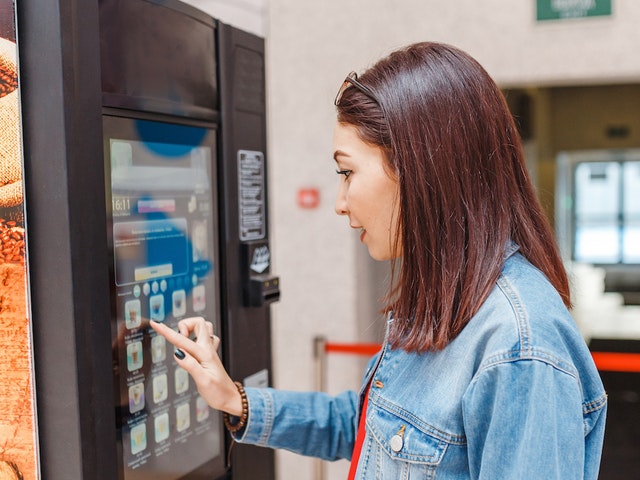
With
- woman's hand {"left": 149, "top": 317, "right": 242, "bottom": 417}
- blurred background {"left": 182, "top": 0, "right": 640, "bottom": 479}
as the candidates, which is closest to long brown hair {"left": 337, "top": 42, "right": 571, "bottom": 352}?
woman's hand {"left": 149, "top": 317, "right": 242, "bottom": 417}

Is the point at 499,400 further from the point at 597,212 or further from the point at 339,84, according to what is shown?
the point at 597,212

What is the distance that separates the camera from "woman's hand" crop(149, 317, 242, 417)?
133 cm

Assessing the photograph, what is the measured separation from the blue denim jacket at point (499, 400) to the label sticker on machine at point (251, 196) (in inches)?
22.2

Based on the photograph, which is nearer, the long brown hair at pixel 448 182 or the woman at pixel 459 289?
the woman at pixel 459 289

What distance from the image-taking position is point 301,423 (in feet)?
4.94

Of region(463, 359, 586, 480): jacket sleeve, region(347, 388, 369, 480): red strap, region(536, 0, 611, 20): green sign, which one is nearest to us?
region(463, 359, 586, 480): jacket sleeve

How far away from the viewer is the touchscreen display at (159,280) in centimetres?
134

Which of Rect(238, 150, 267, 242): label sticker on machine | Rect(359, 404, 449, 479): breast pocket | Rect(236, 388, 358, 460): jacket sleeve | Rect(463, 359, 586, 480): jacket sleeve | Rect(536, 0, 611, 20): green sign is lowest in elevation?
Rect(236, 388, 358, 460): jacket sleeve

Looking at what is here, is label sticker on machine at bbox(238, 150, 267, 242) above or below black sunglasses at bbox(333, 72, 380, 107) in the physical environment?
below

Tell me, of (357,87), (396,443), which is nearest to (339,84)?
(357,87)

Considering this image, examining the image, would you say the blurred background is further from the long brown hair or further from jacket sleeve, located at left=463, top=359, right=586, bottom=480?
jacket sleeve, located at left=463, top=359, right=586, bottom=480

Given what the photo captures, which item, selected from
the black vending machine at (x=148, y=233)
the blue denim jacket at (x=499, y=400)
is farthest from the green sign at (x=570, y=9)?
the blue denim jacket at (x=499, y=400)

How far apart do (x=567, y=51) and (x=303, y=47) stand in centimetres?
138

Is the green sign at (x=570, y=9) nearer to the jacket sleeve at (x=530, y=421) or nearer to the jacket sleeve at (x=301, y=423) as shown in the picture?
the jacket sleeve at (x=301, y=423)
